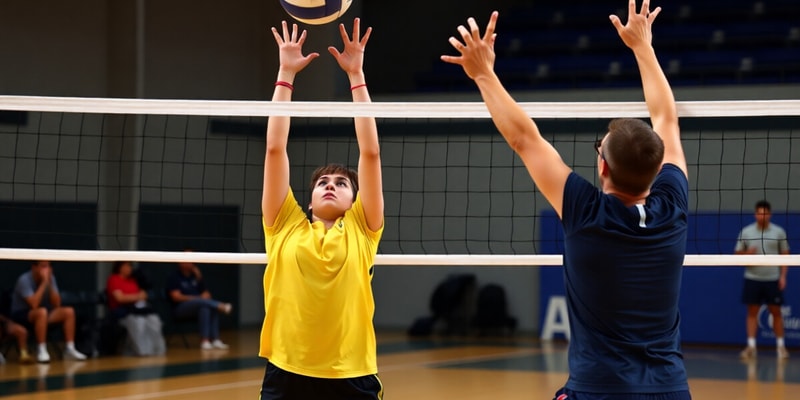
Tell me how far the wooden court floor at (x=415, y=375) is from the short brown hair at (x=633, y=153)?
7127 millimetres

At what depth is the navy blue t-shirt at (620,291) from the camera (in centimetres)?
304

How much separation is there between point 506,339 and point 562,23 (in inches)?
246

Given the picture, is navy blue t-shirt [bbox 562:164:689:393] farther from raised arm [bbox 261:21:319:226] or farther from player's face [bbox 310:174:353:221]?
raised arm [bbox 261:21:319:226]

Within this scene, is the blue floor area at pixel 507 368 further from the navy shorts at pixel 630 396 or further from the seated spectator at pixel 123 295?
the navy shorts at pixel 630 396

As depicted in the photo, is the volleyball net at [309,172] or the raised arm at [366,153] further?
the volleyball net at [309,172]

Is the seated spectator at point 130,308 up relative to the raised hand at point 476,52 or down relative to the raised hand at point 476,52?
down

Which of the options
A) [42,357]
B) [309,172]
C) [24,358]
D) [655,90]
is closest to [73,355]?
[42,357]

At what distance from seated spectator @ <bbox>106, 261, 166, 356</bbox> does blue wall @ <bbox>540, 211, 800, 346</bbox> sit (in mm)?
5594

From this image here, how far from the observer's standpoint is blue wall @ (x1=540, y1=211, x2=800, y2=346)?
15406mm

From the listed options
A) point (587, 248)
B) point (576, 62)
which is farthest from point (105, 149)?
point (587, 248)

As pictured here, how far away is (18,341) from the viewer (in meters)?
13.4

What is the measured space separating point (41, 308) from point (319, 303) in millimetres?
10100

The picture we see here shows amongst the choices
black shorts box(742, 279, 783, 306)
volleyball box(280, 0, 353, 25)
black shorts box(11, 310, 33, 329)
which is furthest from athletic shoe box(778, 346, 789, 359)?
volleyball box(280, 0, 353, 25)

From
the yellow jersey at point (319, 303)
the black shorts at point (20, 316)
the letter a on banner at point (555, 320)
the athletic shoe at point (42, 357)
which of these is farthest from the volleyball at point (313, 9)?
the letter a on banner at point (555, 320)
